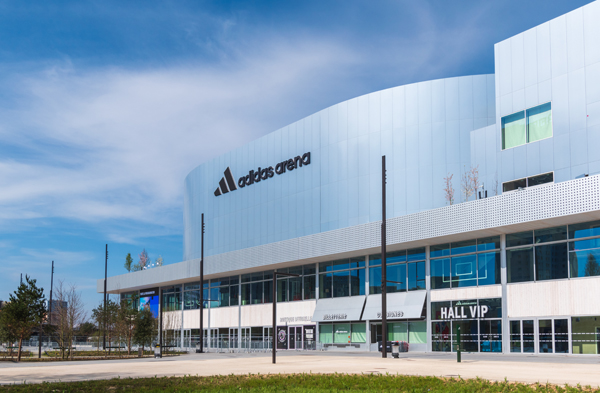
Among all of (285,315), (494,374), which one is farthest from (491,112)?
(494,374)

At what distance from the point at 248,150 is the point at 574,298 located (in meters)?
39.1

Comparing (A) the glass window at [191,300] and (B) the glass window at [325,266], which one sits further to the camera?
(A) the glass window at [191,300]

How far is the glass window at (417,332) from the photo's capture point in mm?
40875

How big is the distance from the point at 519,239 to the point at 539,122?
7.02m

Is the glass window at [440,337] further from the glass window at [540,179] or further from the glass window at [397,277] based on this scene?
the glass window at [540,179]

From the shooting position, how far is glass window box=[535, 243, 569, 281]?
33250 millimetres

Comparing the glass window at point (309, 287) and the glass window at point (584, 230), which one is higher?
the glass window at point (584, 230)

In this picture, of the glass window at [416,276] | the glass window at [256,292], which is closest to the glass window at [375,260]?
the glass window at [416,276]

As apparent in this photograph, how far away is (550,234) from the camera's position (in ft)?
112

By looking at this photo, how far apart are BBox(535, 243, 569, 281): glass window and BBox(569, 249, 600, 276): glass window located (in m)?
0.40

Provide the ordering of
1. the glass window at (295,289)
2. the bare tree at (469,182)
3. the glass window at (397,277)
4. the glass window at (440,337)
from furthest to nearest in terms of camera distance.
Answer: the glass window at (295,289)
the glass window at (397,277)
the bare tree at (469,182)
the glass window at (440,337)

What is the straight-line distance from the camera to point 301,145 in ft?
186

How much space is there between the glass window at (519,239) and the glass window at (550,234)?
0.47 meters

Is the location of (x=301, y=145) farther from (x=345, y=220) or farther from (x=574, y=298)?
(x=574, y=298)
